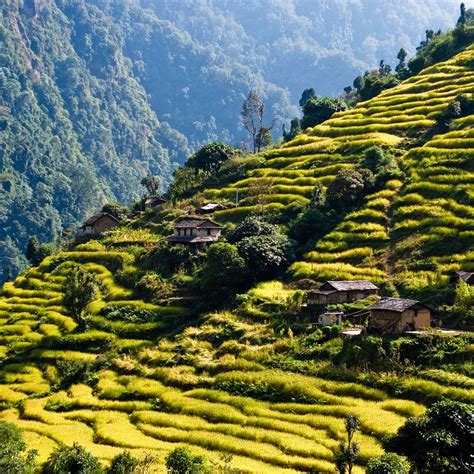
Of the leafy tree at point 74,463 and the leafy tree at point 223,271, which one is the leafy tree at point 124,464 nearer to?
the leafy tree at point 74,463

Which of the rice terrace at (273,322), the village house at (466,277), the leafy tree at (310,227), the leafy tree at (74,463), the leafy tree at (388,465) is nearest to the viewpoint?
the leafy tree at (388,465)

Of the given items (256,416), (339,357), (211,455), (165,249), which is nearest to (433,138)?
(165,249)

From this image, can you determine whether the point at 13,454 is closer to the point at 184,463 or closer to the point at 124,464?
the point at 124,464

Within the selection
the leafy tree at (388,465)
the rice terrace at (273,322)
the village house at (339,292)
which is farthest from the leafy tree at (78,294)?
the leafy tree at (388,465)

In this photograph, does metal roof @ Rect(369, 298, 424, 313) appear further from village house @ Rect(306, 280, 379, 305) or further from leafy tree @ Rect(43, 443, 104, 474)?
leafy tree @ Rect(43, 443, 104, 474)

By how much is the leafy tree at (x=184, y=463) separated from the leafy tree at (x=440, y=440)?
931 centimetres

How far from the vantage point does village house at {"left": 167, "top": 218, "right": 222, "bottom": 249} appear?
73.8 m

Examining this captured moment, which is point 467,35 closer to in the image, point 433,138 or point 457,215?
point 433,138

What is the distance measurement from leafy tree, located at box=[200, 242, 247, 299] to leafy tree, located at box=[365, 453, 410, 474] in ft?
108

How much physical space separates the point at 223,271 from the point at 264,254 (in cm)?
463

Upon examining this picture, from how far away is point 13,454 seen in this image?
34.1 meters

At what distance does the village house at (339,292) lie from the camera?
5609 cm

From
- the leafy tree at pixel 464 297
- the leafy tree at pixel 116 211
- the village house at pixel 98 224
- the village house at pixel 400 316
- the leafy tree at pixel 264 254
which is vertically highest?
the leafy tree at pixel 116 211

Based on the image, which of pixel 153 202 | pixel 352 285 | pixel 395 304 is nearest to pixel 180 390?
pixel 395 304
